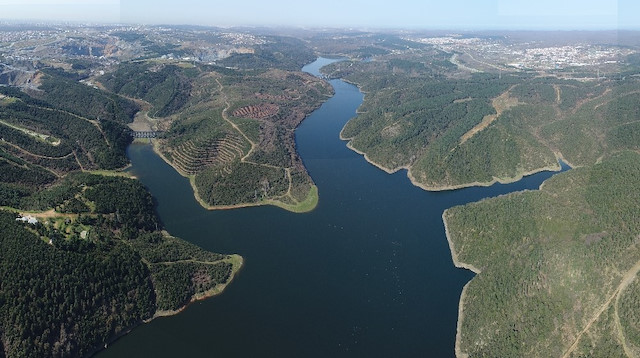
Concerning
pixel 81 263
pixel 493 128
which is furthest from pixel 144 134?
pixel 493 128

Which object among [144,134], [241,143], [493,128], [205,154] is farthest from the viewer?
[144,134]

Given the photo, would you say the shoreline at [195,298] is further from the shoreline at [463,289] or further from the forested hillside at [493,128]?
the forested hillside at [493,128]

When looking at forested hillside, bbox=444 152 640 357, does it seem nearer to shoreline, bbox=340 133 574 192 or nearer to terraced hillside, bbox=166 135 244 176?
shoreline, bbox=340 133 574 192

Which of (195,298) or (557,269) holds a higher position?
(557,269)

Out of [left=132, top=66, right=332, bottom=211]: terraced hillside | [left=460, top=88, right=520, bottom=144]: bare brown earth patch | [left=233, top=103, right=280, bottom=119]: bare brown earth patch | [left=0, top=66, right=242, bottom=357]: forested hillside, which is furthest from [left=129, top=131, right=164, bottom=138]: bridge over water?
[left=460, top=88, right=520, bottom=144]: bare brown earth patch

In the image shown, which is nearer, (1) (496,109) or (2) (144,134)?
(2) (144,134)

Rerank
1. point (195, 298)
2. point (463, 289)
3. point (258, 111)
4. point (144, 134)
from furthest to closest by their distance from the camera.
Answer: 1. point (258, 111)
2. point (144, 134)
3. point (463, 289)
4. point (195, 298)

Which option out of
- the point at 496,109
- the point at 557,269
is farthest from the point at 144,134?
the point at 557,269

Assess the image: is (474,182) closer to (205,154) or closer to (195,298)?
(205,154)

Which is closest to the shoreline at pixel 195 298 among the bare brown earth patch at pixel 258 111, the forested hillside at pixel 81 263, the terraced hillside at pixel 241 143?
the forested hillside at pixel 81 263

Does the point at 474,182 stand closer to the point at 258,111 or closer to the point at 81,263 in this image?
the point at 258,111

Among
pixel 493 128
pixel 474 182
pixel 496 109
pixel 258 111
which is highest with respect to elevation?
pixel 496 109
